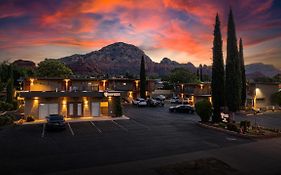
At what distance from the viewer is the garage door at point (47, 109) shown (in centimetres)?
3180

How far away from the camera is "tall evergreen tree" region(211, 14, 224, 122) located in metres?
29.1

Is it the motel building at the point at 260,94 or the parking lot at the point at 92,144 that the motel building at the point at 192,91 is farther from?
the parking lot at the point at 92,144

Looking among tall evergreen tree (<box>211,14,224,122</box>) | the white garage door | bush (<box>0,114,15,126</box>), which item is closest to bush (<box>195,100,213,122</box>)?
tall evergreen tree (<box>211,14,224,122</box>)

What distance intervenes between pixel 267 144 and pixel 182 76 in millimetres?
78223

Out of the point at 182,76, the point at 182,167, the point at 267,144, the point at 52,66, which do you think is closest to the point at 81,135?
the point at 182,167

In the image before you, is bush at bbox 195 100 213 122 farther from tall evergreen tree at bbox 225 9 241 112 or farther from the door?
the door

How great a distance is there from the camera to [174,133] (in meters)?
23.3

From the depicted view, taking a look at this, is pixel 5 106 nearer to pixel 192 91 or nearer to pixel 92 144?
pixel 92 144

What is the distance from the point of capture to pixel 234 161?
15.0 m

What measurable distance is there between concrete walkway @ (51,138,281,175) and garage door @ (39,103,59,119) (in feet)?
71.0

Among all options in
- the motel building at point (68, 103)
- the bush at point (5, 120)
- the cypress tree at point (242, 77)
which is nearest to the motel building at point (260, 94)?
the cypress tree at point (242, 77)

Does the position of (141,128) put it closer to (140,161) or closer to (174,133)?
(174,133)

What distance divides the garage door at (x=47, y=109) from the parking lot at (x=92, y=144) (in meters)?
5.59

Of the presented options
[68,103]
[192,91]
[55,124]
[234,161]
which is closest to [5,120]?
[55,124]
